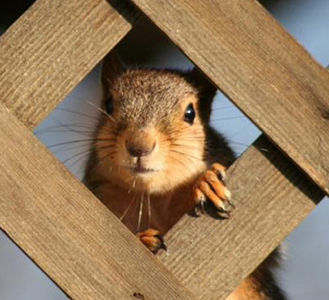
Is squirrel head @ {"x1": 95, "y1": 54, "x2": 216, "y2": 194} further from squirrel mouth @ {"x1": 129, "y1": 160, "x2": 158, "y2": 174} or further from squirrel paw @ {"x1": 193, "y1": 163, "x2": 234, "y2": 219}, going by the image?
Answer: squirrel paw @ {"x1": 193, "y1": 163, "x2": 234, "y2": 219}

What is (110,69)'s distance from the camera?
2.66 m

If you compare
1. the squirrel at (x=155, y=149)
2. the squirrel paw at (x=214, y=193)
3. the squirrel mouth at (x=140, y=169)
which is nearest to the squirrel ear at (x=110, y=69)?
the squirrel at (x=155, y=149)

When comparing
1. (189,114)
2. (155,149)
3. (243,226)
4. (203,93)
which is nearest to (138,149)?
(155,149)

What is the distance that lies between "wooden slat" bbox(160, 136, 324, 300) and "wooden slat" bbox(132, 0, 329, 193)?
2.0 inches

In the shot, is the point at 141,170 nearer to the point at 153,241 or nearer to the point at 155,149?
the point at 155,149

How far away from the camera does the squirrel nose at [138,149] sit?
6.77 feet

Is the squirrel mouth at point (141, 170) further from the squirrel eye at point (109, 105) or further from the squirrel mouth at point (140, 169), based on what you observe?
the squirrel eye at point (109, 105)

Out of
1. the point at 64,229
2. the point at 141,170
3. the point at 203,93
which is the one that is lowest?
the point at 64,229

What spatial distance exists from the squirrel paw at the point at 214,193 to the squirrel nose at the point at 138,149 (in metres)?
0.15

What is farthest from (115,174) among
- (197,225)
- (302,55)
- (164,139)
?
(302,55)

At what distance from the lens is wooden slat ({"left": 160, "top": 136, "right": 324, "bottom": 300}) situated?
1.83 metres

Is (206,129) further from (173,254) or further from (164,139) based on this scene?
(173,254)

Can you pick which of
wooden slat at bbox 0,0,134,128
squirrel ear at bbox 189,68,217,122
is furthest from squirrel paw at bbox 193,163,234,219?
squirrel ear at bbox 189,68,217,122

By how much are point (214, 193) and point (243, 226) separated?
0.08m
